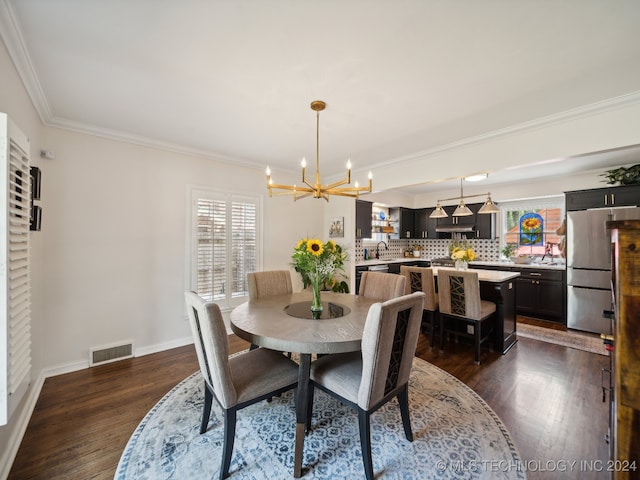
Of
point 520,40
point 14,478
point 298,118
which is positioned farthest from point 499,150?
point 14,478

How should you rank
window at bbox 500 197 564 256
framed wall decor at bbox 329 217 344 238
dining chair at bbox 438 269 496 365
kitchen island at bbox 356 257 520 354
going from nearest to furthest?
dining chair at bbox 438 269 496 365 → kitchen island at bbox 356 257 520 354 → framed wall decor at bbox 329 217 344 238 → window at bbox 500 197 564 256

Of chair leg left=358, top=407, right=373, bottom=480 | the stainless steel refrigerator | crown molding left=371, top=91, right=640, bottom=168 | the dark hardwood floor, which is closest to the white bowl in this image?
the stainless steel refrigerator

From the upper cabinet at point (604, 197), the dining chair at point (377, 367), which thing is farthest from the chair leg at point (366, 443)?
the upper cabinet at point (604, 197)

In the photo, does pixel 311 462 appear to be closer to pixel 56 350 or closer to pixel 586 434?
pixel 586 434

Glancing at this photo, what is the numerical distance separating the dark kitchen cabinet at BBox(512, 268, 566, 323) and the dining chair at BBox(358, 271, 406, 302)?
2.83 meters

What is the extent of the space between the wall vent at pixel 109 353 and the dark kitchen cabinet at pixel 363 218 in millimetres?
3783

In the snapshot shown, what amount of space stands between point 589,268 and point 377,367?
4.21m

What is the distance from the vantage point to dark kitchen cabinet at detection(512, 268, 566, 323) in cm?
436

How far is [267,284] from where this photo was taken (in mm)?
2961

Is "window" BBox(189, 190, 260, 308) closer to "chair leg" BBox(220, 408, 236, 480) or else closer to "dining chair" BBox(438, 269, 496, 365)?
"chair leg" BBox(220, 408, 236, 480)

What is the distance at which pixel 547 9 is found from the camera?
4.43 feet

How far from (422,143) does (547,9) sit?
1822mm

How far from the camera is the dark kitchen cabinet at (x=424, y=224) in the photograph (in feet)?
20.5

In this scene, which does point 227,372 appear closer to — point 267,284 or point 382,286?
point 267,284
